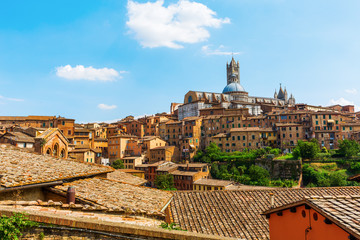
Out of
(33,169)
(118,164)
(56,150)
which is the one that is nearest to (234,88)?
(118,164)

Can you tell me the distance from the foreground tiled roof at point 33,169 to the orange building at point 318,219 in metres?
7.22

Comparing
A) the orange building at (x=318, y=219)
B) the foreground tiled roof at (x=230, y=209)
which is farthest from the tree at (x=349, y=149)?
the orange building at (x=318, y=219)

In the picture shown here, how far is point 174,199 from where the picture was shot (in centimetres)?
1408

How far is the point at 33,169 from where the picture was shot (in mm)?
8688

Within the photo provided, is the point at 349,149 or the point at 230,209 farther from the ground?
the point at 349,149

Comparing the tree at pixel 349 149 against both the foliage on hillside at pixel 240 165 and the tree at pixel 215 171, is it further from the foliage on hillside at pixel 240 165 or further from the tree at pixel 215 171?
the tree at pixel 215 171

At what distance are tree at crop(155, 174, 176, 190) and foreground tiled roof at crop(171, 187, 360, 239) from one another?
139 feet

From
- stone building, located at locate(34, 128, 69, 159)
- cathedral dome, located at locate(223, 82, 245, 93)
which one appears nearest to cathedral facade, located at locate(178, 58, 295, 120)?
cathedral dome, located at locate(223, 82, 245, 93)

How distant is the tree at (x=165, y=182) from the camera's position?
184ft

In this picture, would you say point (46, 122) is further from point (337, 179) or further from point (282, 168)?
point (337, 179)

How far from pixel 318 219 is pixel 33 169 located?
8743 mm

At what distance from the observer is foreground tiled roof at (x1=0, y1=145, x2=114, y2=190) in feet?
24.3

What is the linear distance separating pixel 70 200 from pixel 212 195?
881 centimetres

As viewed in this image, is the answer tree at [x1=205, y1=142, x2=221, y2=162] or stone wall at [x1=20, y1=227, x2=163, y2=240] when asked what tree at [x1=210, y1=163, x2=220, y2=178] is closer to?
tree at [x1=205, y1=142, x2=221, y2=162]
